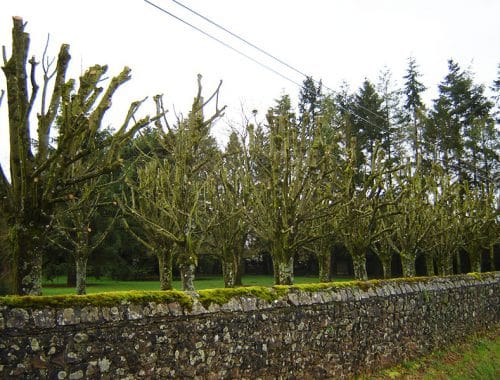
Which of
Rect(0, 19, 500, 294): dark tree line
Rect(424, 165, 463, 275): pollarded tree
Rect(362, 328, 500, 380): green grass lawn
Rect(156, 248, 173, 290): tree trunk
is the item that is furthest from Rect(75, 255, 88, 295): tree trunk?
Rect(424, 165, 463, 275): pollarded tree

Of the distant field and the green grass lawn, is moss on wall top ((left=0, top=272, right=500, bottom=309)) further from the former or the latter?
the distant field

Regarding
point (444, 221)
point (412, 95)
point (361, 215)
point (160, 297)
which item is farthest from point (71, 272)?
point (412, 95)

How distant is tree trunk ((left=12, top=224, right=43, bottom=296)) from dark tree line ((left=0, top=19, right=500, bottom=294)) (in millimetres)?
13

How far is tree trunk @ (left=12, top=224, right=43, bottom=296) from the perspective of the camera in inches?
220

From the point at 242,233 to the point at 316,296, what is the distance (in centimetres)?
967

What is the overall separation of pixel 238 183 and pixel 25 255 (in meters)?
11.6

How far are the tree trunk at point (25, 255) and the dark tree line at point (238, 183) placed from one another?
0.01m

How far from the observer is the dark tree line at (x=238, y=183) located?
18.7 feet

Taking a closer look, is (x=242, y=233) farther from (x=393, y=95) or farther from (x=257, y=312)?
(x=393, y=95)

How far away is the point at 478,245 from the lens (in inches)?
945

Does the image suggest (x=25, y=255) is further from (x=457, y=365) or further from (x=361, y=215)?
(x=361, y=215)

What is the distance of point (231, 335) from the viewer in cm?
634

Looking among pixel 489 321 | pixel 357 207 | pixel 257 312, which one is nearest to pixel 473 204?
pixel 489 321

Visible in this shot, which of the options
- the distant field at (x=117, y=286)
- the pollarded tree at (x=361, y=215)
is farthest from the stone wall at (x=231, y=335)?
the distant field at (x=117, y=286)
